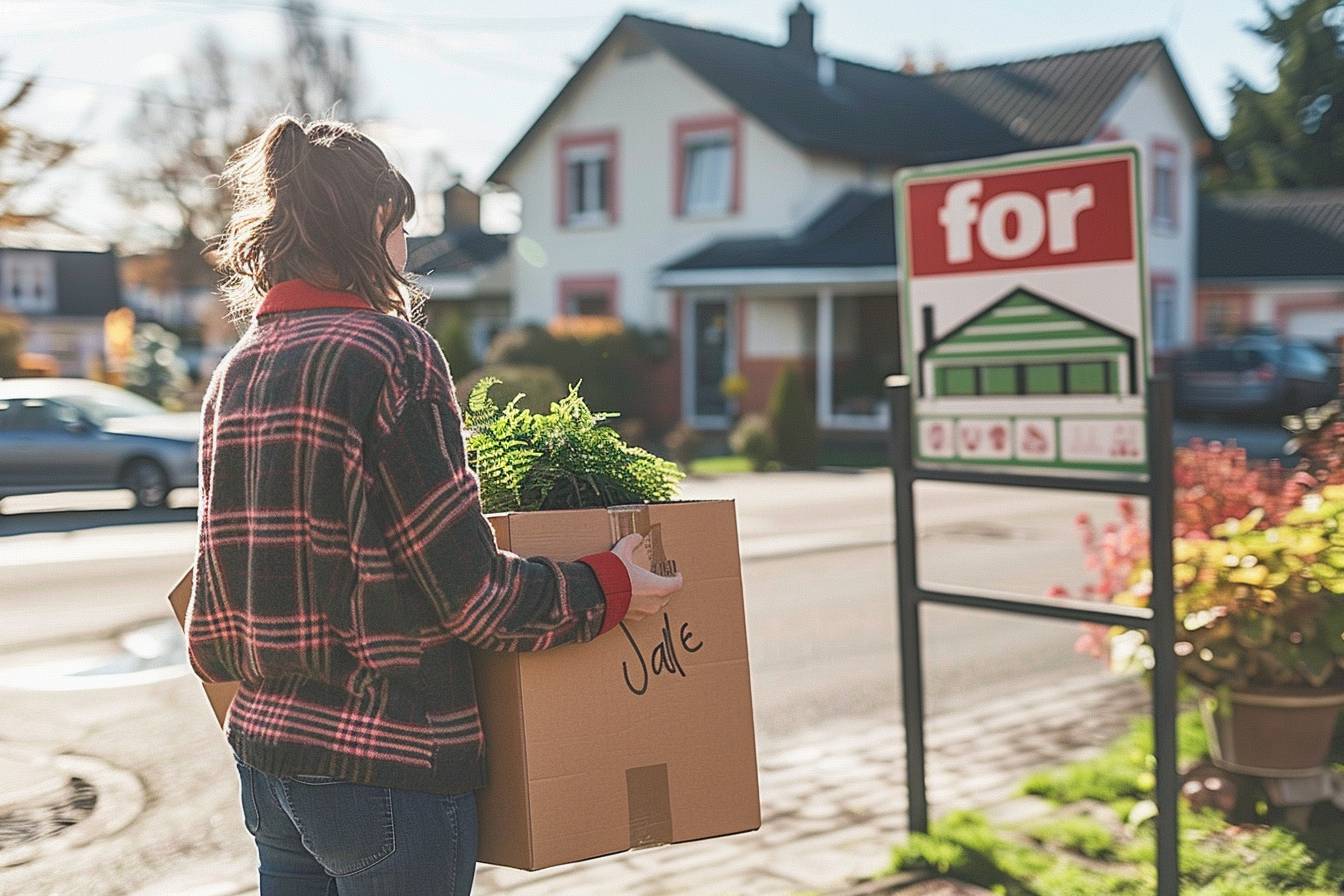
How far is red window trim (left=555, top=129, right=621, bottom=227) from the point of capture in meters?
29.8

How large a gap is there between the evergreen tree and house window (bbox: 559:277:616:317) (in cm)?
1212

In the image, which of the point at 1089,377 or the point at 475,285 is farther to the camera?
the point at 475,285

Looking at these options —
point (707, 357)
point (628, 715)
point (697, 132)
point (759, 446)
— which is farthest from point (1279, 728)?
point (697, 132)

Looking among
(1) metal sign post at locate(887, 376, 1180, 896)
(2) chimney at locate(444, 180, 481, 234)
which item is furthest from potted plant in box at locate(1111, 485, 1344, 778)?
(2) chimney at locate(444, 180, 481, 234)

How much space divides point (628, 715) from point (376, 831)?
1.52ft

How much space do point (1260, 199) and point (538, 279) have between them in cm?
1828

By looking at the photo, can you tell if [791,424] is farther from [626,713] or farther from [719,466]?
[626,713]

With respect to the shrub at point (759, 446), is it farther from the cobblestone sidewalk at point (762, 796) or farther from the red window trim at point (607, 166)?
the cobblestone sidewalk at point (762, 796)

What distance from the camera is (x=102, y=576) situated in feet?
36.4

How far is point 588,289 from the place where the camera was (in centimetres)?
3045

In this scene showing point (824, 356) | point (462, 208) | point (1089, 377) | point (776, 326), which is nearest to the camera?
point (1089, 377)

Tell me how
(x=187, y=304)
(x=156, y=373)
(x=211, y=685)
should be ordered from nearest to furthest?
1. (x=211, y=685)
2. (x=156, y=373)
3. (x=187, y=304)

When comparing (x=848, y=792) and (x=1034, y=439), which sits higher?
(x=1034, y=439)

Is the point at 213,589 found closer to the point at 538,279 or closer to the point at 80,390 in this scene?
the point at 80,390
